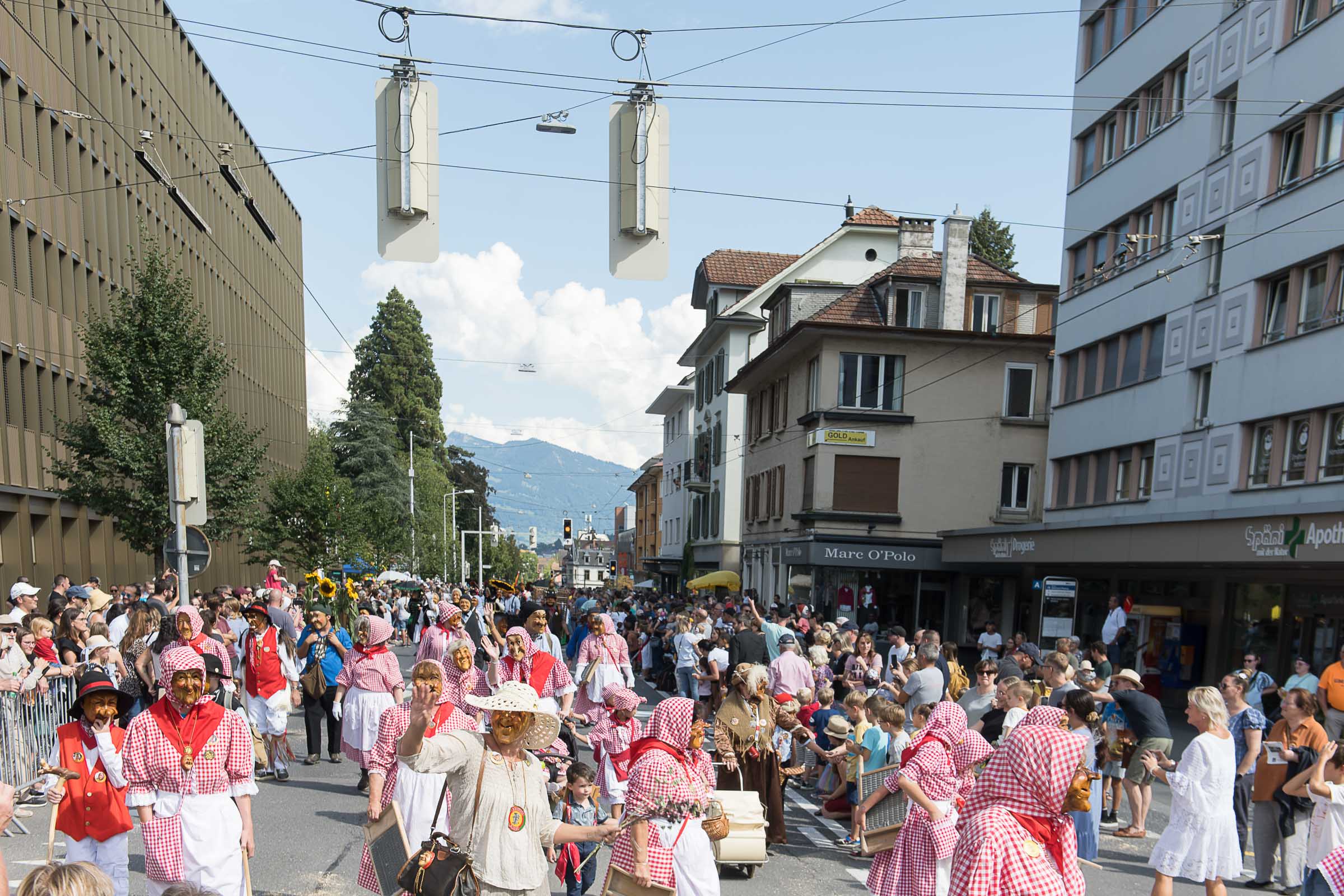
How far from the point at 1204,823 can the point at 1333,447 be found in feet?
44.5

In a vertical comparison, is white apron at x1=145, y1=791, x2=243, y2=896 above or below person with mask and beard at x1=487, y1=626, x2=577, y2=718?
above

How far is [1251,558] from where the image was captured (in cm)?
1698

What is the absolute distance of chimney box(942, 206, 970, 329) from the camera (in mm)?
32312

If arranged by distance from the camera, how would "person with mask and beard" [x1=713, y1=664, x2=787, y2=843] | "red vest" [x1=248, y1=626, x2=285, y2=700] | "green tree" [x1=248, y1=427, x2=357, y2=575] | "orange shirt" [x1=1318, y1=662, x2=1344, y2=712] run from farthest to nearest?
"green tree" [x1=248, y1=427, x2=357, y2=575]
"red vest" [x1=248, y1=626, x2=285, y2=700]
"orange shirt" [x1=1318, y1=662, x2=1344, y2=712]
"person with mask and beard" [x1=713, y1=664, x2=787, y2=843]

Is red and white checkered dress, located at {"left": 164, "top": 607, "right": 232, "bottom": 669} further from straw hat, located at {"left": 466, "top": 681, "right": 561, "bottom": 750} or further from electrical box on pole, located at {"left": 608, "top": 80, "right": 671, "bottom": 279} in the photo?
straw hat, located at {"left": 466, "top": 681, "right": 561, "bottom": 750}

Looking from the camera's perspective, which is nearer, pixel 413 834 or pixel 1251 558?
pixel 413 834

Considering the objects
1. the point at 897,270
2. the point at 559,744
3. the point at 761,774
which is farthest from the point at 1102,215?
the point at 559,744

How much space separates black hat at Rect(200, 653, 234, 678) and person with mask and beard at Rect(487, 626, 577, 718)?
101 inches

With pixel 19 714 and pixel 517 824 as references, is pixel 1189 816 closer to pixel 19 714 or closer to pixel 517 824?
pixel 517 824

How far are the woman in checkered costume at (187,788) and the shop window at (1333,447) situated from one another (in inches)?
714

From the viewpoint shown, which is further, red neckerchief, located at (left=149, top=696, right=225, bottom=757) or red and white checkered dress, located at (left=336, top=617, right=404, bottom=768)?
red and white checkered dress, located at (left=336, top=617, right=404, bottom=768)

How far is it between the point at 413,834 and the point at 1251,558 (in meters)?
14.9

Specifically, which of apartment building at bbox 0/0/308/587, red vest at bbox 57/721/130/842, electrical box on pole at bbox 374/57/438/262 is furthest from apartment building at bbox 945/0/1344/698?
apartment building at bbox 0/0/308/587

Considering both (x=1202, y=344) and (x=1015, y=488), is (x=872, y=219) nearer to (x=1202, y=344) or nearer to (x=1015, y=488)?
(x=1015, y=488)
